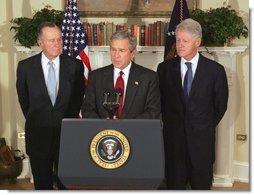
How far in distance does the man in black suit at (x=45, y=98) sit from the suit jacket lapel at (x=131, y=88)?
0.65 m

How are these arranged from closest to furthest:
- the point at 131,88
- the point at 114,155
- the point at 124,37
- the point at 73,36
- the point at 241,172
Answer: the point at 114,155
the point at 124,37
the point at 131,88
the point at 73,36
the point at 241,172

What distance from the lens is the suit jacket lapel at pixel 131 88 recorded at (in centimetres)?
296

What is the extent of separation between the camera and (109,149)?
2.11 meters

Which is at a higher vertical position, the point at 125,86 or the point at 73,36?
the point at 73,36

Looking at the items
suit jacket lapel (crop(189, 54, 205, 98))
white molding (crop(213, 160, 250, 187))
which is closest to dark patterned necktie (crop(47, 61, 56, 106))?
suit jacket lapel (crop(189, 54, 205, 98))

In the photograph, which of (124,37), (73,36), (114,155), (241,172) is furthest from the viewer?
(241,172)

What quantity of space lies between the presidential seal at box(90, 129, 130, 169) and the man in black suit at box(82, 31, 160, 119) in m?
0.75

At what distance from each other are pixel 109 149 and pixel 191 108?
1.45 meters

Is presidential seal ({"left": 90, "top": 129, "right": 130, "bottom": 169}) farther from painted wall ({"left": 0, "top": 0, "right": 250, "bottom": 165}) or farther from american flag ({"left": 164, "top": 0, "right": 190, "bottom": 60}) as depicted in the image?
painted wall ({"left": 0, "top": 0, "right": 250, "bottom": 165})

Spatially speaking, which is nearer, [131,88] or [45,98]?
[131,88]

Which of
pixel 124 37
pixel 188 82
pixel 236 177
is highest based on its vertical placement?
pixel 124 37

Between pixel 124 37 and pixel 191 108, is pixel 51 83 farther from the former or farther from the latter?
pixel 191 108

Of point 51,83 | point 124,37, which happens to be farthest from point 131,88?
point 51,83

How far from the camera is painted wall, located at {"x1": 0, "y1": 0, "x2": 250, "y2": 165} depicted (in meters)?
5.29
